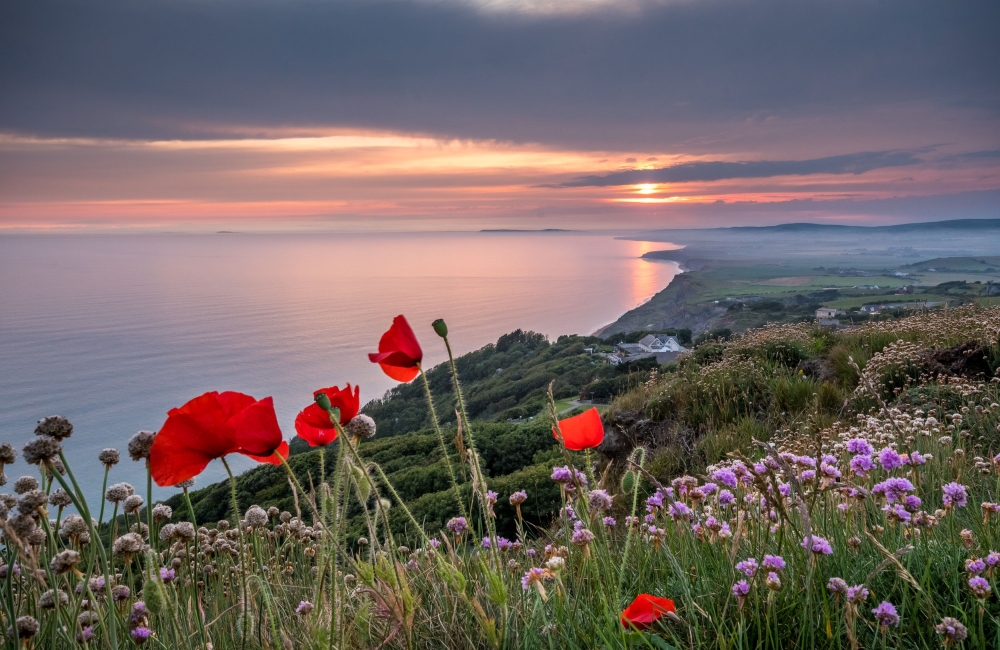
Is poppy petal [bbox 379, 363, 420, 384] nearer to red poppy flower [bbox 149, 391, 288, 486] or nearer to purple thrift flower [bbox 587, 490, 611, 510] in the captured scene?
red poppy flower [bbox 149, 391, 288, 486]

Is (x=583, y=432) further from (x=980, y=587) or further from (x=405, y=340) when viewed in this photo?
(x=980, y=587)

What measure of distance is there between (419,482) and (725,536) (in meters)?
7.81

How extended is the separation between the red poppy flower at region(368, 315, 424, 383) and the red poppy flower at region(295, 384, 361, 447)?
167 mm

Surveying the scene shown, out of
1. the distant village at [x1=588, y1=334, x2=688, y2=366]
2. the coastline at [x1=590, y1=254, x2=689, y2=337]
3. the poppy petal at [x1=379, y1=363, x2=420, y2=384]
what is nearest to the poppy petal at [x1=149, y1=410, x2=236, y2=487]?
the poppy petal at [x1=379, y1=363, x2=420, y2=384]

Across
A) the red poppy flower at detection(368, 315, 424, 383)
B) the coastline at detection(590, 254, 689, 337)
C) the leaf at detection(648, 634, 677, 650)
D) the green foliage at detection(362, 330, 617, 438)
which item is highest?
the red poppy flower at detection(368, 315, 424, 383)

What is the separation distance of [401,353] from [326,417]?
36cm

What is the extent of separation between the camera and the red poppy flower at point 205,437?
1599 mm

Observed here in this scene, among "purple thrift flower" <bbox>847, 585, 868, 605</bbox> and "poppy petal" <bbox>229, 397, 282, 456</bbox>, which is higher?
"poppy petal" <bbox>229, 397, 282, 456</bbox>

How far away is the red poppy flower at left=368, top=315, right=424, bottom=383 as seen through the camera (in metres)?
1.83

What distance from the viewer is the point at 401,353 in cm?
184

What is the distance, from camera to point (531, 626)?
1.84 m

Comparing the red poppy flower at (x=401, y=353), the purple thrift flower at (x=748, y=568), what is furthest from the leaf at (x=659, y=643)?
the red poppy flower at (x=401, y=353)

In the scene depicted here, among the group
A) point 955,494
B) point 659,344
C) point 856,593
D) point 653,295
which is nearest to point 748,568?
point 856,593

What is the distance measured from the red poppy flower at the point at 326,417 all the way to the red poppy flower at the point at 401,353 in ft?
0.55
